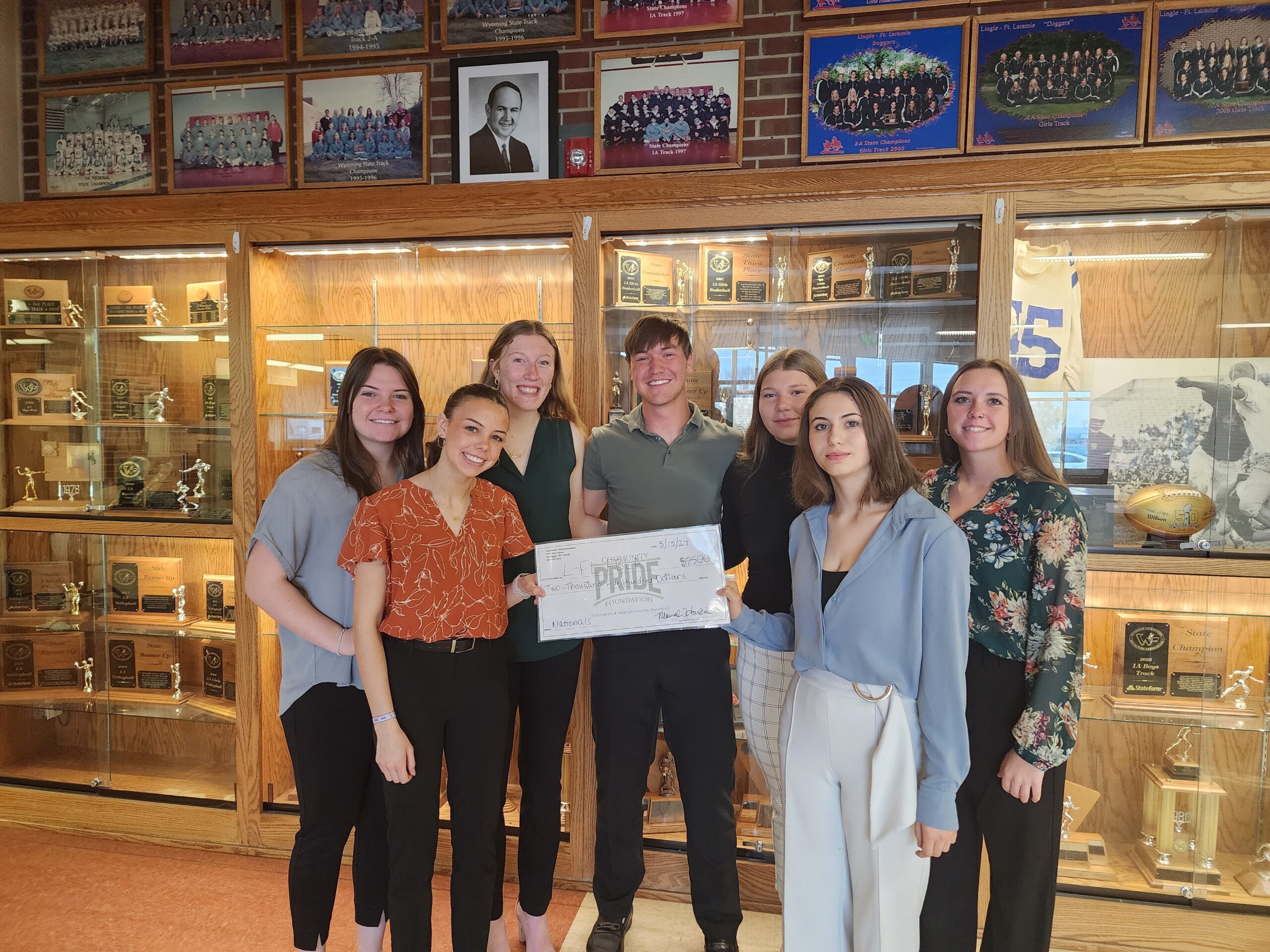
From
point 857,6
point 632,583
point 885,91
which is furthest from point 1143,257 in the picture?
point 632,583

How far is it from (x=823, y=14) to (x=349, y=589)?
9.01 ft

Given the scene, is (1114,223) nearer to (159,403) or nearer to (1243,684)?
(1243,684)

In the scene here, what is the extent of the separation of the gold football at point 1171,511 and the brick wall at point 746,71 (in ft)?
5.93

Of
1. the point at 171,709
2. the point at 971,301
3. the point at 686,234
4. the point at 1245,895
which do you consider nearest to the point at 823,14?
the point at 686,234

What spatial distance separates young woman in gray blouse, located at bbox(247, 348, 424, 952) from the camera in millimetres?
2092

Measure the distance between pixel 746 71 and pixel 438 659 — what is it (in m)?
2.56

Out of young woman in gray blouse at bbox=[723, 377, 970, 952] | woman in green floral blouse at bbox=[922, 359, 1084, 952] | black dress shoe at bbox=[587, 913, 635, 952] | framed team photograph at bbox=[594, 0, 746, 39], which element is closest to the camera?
young woman in gray blouse at bbox=[723, 377, 970, 952]

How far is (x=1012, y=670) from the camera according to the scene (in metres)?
1.89

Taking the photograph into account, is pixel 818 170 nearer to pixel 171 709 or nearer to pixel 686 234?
A: pixel 686 234

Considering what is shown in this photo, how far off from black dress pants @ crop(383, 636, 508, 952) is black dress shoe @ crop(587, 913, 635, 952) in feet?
1.87

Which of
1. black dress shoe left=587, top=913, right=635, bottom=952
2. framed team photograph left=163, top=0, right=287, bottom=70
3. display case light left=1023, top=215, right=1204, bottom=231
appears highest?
framed team photograph left=163, top=0, right=287, bottom=70

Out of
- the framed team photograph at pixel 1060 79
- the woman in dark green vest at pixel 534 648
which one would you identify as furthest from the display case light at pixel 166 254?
the framed team photograph at pixel 1060 79

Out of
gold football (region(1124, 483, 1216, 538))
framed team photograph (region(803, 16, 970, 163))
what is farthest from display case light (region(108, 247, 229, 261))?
gold football (region(1124, 483, 1216, 538))

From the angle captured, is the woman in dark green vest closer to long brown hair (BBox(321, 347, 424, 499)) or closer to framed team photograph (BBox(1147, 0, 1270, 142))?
long brown hair (BBox(321, 347, 424, 499))
